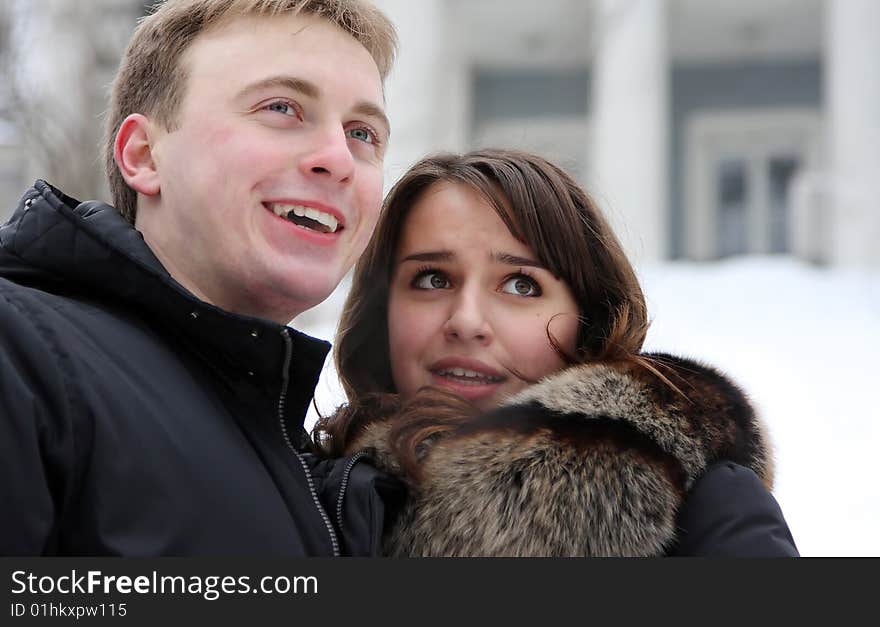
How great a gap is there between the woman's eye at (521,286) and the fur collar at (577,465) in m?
0.32

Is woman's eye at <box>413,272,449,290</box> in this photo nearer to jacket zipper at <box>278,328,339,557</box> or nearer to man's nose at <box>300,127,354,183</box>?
man's nose at <box>300,127,354,183</box>

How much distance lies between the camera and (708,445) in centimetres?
194

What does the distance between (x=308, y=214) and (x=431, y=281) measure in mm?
597

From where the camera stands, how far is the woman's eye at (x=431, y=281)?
2398 millimetres

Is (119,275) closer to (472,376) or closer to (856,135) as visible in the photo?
(472,376)

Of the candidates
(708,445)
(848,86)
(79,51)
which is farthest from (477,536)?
(848,86)

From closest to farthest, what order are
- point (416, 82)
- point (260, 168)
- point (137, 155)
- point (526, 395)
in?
point (260, 168), point (137, 155), point (526, 395), point (416, 82)

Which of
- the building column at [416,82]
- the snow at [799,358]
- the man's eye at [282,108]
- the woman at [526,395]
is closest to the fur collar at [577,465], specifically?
the woman at [526,395]

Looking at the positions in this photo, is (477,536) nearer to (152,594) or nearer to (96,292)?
(152,594)

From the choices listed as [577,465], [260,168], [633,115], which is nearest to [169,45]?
[260,168]

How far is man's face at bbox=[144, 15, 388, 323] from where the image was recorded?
181 cm

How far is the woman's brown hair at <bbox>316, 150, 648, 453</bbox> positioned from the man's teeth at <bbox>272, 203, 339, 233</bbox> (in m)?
0.53

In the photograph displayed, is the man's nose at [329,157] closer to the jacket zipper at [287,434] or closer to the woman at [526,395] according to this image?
the jacket zipper at [287,434]

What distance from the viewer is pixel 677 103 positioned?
50.1 ft
